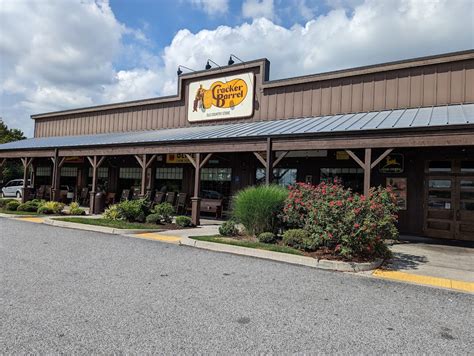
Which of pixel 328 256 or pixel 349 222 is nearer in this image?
pixel 349 222

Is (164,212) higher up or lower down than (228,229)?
higher up

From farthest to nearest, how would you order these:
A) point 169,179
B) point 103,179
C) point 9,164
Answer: point 9,164
point 103,179
point 169,179

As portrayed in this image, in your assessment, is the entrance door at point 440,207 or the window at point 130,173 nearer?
the entrance door at point 440,207

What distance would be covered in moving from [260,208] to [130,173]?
13.7 m

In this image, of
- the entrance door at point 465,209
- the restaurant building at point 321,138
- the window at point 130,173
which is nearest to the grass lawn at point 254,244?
the restaurant building at point 321,138

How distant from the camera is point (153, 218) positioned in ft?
42.5

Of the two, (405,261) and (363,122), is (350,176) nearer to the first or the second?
(363,122)

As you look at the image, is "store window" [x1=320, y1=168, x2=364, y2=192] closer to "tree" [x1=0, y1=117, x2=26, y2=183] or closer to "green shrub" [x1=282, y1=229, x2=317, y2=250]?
"green shrub" [x1=282, y1=229, x2=317, y2=250]

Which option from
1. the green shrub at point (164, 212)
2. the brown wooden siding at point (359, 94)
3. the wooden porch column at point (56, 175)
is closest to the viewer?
the brown wooden siding at point (359, 94)

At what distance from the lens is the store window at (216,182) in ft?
57.2

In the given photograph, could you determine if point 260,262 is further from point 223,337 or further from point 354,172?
point 354,172

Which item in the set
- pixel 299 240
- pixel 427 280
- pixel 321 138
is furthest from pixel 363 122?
pixel 427 280

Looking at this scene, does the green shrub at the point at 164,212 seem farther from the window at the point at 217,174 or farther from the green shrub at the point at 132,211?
the window at the point at 217,174

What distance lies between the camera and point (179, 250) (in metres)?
8.82
